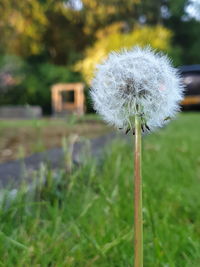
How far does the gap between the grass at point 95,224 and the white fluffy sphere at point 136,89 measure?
487mm

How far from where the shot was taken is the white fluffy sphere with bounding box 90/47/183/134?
810 mm

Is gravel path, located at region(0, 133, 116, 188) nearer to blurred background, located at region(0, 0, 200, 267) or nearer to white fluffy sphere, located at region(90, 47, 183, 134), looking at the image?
blurred background, located at region(0, 0, 200, 267)

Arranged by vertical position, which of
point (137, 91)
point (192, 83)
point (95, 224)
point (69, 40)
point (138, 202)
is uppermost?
point (69, 40)

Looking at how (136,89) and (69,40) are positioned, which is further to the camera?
(69,40)

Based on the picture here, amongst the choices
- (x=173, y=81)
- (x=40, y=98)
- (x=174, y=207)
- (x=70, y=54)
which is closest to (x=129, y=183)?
(x=174, y=207)

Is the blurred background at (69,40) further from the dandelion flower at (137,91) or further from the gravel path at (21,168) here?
the dandelion flower at (137,91)

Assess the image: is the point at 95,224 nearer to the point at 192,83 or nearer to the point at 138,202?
the point at 138,202

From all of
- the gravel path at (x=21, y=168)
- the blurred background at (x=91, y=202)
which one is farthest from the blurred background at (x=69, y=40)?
the gravel path at (x=21, y=168)

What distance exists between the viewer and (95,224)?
1.66 metres

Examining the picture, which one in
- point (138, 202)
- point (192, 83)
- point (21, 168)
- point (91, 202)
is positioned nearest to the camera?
point (138, 202)

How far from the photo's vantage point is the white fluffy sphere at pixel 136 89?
81 cm

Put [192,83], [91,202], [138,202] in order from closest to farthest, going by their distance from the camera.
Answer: [138,202] < [91,202] < [192,83]

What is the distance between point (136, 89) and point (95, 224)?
96cm

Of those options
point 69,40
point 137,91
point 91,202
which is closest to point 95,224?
point 91,202
